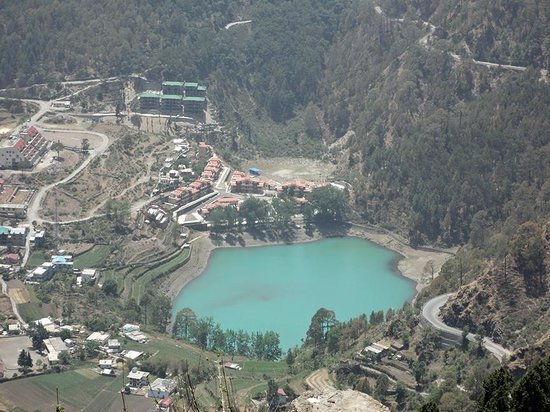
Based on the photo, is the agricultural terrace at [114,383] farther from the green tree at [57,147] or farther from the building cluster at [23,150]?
the green tree at [57,147]

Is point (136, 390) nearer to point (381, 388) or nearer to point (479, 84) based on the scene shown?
point (381, 388)

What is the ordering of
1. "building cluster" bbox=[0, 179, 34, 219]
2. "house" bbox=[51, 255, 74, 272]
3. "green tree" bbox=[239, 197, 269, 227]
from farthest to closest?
1. "green tree" bbox=[239, 197, 269, 227]
2. "building cluster" bbox=[0, 179, 34, 219]
3. "house" bbox=[51, 255, 74, 272]

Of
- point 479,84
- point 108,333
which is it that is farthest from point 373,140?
point 108,333

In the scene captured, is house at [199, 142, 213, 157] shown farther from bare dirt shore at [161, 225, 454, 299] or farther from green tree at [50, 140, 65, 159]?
bare dirt shore at [161, 225, 454, 299]

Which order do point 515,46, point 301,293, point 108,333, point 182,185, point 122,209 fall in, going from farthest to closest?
point 515,46
point 182,185
point 122,209
point 301,293
point 108,333

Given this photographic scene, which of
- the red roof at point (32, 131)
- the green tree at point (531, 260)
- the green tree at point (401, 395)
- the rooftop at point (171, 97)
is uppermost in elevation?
the green tree at point (531, 260)

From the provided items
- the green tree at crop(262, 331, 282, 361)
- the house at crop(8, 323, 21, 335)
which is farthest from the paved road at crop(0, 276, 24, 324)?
the green tree at crop(262, 331, 282, 361)

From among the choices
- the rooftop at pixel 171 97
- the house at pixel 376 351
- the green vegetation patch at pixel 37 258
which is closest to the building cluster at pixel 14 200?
the green vegetation patch at pixel 37 258
